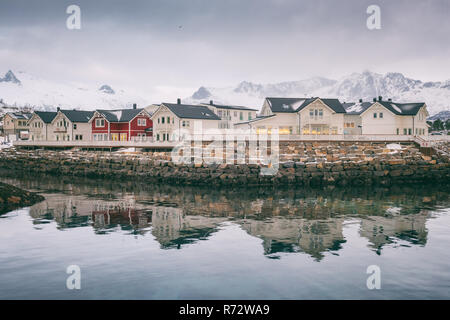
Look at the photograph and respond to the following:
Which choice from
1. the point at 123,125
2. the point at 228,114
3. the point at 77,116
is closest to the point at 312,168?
the point at 123,125

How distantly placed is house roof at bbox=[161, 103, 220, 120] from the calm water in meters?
36.3

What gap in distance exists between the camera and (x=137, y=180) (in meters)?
47.8

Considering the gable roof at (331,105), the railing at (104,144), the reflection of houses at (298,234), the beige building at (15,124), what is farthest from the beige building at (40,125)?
the reflection of houses at (298,234)

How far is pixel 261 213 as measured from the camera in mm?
26672

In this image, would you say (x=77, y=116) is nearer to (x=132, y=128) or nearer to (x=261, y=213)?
(x=132, y=128)

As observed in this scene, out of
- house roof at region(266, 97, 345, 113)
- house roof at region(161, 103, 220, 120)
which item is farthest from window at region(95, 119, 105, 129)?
house roof at region(266, 97, 345, 113)

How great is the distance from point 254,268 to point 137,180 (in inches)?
1360

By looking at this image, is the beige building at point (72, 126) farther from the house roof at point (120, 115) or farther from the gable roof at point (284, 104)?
the gable roof at point (284, 104)

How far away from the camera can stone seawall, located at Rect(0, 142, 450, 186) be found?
42938mm

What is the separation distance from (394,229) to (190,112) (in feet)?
168

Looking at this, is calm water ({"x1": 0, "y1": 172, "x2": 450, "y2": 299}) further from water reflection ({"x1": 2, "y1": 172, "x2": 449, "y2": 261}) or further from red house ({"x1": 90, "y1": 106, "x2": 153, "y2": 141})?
red house ({"x1": 90, "y1": 106, "x2": 153, "y2": 141})

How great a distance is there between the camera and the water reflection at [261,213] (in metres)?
19.9

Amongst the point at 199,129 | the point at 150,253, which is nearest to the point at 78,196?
the point at 150,253

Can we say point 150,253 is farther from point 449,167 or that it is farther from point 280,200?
point 449,167
